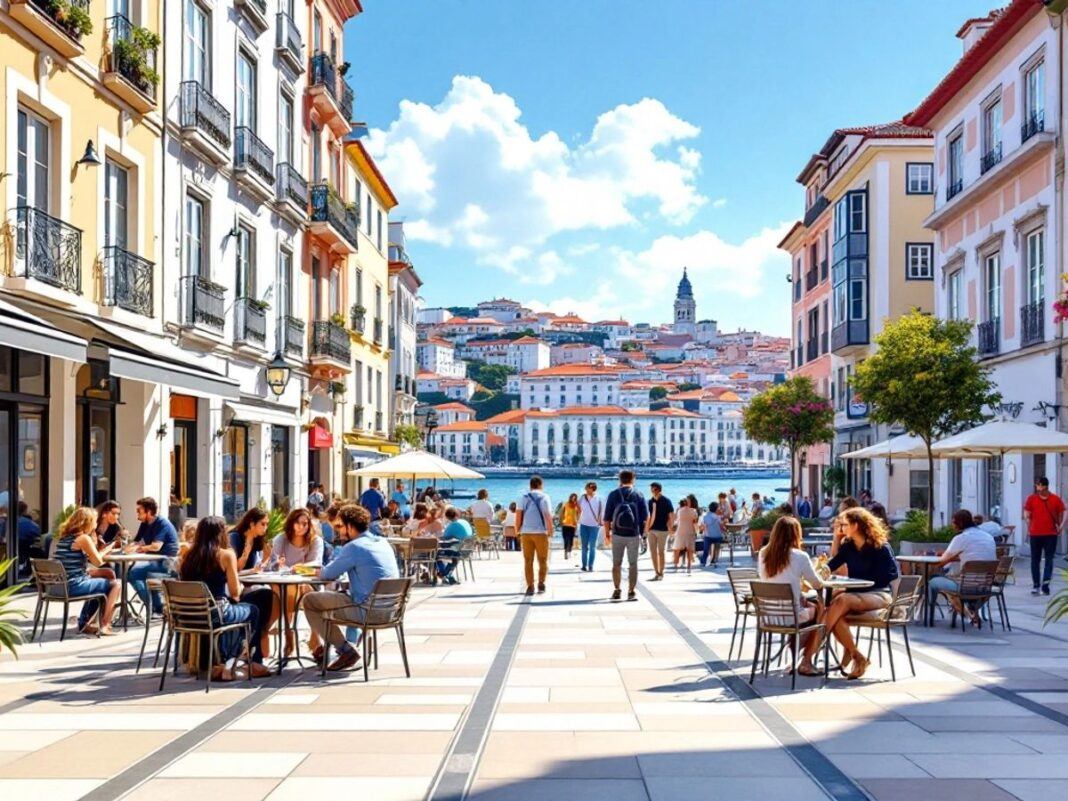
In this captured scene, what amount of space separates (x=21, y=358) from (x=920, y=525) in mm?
14330

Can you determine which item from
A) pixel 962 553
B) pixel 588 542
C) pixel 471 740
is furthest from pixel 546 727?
pixel 588 542

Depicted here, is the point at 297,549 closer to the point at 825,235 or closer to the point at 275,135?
the point at 275,135

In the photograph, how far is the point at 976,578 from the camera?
1338 centimetres

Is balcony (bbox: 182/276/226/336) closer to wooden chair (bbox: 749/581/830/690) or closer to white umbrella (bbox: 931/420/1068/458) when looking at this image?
white umbrella (bbox: 931/420/1068/458)

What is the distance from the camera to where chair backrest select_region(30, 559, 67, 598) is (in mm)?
11914

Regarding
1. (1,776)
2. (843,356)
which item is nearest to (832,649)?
(1,776)

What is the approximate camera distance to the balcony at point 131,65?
691 inches

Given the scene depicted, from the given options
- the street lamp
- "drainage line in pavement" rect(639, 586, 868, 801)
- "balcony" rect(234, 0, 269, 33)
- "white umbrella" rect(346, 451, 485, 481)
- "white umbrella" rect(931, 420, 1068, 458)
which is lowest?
"drainage line in pavement" rect(639, 586, 868, 801)

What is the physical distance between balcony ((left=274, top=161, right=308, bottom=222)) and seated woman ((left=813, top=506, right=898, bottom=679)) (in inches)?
712

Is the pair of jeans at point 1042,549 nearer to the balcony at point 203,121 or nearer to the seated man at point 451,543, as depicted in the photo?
the seated man at point 451,543

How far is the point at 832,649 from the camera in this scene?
11.0 metres

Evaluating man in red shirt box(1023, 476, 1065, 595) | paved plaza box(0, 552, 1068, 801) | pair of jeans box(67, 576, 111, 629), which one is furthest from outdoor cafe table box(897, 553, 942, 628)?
pair of jeans box(67, 576, 111, 629)

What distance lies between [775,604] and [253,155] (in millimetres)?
17582

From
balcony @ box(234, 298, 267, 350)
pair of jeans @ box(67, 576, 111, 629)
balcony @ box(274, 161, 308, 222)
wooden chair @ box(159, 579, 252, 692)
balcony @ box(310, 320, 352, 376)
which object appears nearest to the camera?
wooden chair @ box(159, 579, 252, 692)
